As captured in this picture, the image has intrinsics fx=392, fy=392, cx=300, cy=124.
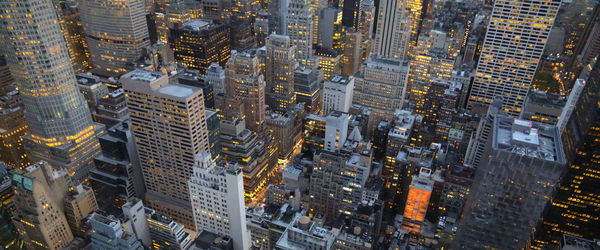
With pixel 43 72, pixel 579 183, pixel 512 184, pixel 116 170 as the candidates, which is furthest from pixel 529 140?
pixel 43 72

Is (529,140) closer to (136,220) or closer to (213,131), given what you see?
(213,131)

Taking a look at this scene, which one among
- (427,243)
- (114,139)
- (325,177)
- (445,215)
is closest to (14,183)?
(114,139)

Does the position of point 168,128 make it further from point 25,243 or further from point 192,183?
point 25,243

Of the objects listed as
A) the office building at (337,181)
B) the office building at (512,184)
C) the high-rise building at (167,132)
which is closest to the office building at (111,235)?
the high-rise building at (167,132)

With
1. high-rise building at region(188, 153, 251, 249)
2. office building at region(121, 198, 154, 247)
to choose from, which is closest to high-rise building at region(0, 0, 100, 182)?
office building at region(121, 198, 154, 247)

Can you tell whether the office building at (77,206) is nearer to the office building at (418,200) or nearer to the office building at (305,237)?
the office building at (305,237)

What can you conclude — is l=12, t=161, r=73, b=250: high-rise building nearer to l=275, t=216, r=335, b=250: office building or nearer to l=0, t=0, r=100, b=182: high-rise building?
l=0, t=0, r=100, b=182: high-rise building
